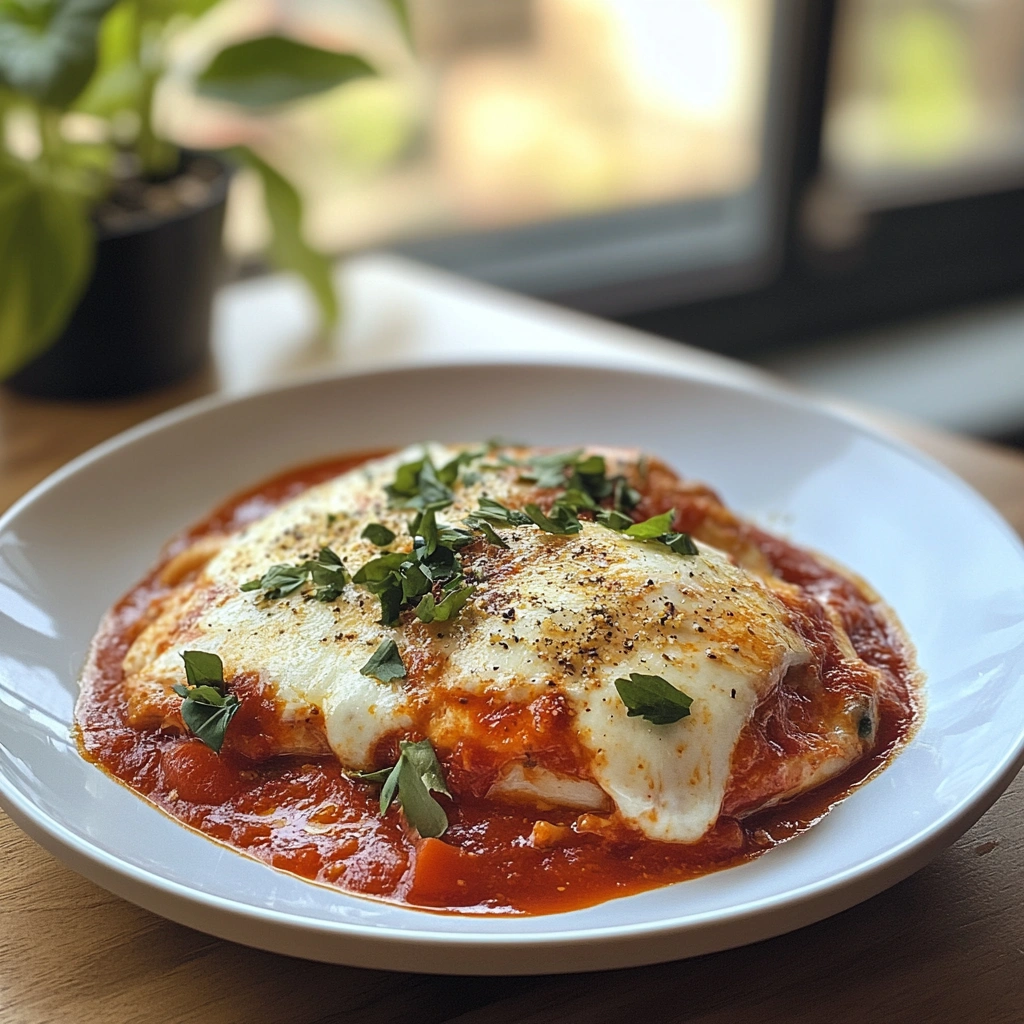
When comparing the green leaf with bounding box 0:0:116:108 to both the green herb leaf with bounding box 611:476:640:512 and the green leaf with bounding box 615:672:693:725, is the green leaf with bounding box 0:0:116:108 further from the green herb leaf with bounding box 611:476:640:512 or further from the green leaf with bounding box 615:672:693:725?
the green leaf with bounding box 615:672:693:725

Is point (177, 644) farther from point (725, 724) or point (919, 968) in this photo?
point (919, 968)

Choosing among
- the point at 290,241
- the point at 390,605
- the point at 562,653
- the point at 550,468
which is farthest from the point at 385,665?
the point at 290,241

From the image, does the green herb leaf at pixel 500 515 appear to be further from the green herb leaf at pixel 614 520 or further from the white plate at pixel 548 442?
the white plate at pixel 548 442

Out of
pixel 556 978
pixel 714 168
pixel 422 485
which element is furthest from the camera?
pixel 714 168

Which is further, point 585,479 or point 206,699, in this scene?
point 585,479

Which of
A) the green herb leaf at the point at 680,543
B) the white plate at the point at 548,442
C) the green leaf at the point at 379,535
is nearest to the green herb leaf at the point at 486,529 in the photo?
the green leaf at the point at 379,535

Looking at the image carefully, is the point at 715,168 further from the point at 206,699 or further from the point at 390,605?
the point at 206,699
